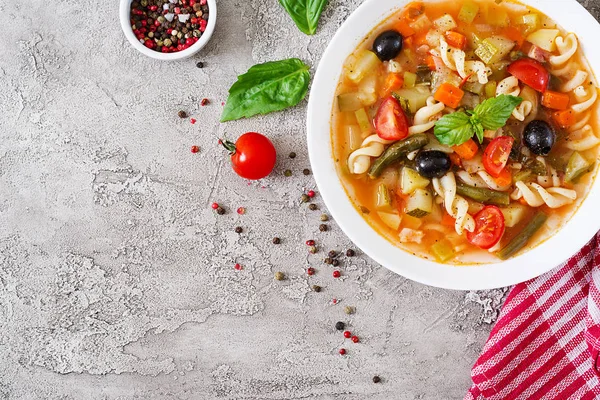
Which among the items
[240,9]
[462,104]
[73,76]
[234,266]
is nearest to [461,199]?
[462,104]

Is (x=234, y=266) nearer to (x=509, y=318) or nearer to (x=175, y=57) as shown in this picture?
(x=175, y=57)

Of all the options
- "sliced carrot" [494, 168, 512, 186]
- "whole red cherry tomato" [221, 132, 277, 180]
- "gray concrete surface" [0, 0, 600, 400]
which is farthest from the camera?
"gray concrete surface" [0, 0, 600, 400]

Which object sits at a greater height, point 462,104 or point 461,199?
point 462,104

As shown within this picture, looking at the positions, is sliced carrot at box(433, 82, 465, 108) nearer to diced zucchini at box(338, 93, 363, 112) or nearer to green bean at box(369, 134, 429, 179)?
green bean at box(369, 134, 429, 179)

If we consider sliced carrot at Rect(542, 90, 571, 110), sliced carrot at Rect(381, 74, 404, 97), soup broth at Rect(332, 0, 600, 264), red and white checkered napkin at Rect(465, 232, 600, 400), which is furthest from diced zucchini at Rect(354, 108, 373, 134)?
red and white checkered napkin at Rect(465, 232, 600, 400)

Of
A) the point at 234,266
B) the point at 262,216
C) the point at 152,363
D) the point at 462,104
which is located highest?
the point at 462,104

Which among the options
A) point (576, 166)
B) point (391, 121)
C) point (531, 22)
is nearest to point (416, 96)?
point (391, 121)
